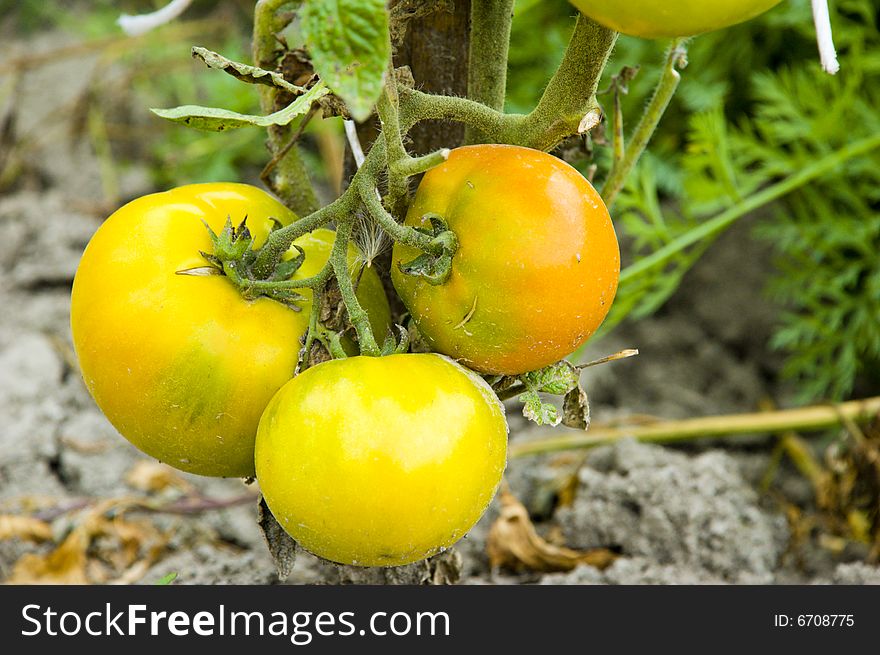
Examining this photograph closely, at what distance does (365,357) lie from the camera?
2.19ft

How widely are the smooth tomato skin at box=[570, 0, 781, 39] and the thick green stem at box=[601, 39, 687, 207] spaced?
29 centimetres

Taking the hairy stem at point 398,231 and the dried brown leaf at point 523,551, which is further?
the dried brown leaf at point 523,551

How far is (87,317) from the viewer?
0.71 metres

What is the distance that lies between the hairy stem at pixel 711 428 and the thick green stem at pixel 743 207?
244 millimetres

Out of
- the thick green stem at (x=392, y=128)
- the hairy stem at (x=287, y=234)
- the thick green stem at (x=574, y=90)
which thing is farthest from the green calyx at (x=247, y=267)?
the thick green stem at (x=574, y=90)

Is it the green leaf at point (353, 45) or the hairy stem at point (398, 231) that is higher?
the green leaf at point (353, 45)

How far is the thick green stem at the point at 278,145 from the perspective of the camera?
33.4 inches

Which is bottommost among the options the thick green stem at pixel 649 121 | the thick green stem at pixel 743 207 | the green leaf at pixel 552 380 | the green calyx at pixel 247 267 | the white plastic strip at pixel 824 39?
the thick green stem at pixel 743 207

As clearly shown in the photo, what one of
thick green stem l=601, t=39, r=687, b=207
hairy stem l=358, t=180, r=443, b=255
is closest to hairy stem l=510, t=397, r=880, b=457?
thick green stem l=601, t=39, r=687, b=207

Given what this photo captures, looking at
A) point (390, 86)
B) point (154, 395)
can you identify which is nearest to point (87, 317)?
point (154, 395)

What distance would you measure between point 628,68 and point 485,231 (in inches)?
12.9

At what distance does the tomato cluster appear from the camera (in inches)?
25.0

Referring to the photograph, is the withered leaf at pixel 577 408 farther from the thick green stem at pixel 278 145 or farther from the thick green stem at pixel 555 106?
the thick green stem at pixel 278 145

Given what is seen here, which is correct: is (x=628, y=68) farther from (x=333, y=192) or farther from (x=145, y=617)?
A: (x=333, y=192)
